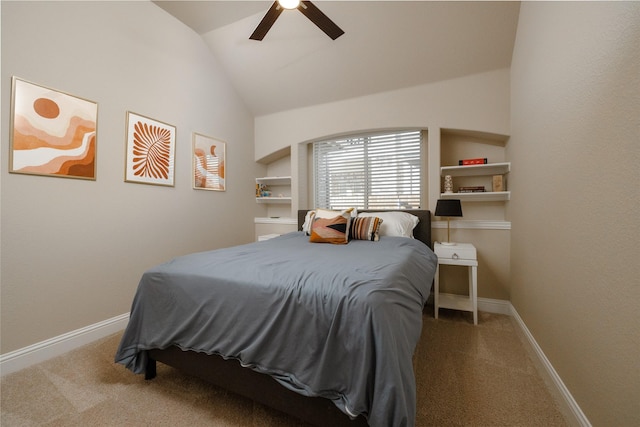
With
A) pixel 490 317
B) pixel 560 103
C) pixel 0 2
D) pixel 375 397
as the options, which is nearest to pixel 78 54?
pixel 0 2

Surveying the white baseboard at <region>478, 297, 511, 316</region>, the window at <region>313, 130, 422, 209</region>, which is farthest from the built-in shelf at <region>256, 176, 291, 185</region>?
the white baseboard at <region>478, 297, 511, 316</region>

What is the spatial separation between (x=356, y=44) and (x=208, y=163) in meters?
2.21

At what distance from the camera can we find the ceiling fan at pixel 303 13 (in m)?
1.80

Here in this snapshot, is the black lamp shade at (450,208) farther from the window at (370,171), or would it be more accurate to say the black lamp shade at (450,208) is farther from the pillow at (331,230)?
the pillow at (331,230)

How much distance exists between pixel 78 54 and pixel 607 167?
11.4 feet

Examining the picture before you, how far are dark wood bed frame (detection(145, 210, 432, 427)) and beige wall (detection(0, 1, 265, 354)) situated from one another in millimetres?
1086

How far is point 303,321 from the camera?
109cm

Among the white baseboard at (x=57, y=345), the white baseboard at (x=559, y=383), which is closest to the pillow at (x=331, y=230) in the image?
the white baseboard at (x=559, y=383)

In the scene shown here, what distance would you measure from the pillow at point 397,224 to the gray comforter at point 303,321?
978 mm

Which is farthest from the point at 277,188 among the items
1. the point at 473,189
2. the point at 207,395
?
the point at 207,395

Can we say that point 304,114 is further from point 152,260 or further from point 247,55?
point 152,260

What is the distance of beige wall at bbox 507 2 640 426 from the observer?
0.91 metres

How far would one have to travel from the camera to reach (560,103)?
145 cm

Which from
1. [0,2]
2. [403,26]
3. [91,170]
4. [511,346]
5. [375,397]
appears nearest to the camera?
[375,397]
